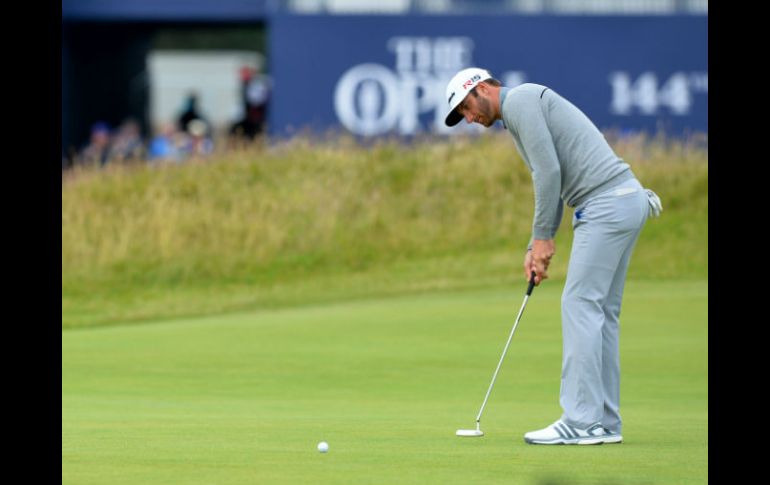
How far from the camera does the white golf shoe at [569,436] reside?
25.7 ft

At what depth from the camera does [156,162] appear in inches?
883

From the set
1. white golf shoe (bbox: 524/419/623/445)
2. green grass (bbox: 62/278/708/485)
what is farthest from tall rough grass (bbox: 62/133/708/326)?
white golf shoe (bbox: 524/419/623/445)

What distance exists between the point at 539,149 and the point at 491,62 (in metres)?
19.7

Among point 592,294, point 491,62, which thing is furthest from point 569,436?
point 491,62

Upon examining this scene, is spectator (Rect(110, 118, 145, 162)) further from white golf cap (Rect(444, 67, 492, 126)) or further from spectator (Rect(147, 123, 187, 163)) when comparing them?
white golf cap (Rect(444, 67, 492, 126))

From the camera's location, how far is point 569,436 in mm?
7930

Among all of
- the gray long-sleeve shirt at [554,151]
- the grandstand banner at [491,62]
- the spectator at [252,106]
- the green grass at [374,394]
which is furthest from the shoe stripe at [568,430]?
the spectator at [252,106]

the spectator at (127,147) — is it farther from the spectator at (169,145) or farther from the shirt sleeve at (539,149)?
the shirt sleeve at (539,149)

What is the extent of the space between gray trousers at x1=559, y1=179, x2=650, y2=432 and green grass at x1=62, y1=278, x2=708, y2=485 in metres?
0.29

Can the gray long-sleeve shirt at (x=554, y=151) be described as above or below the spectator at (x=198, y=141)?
below

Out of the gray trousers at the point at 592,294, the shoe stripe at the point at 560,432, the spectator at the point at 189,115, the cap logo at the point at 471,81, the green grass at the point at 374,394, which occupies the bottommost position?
the green grass at the point at 374,394

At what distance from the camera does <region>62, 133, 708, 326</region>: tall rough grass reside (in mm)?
18922

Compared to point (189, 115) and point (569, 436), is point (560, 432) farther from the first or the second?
point (189, 115)
